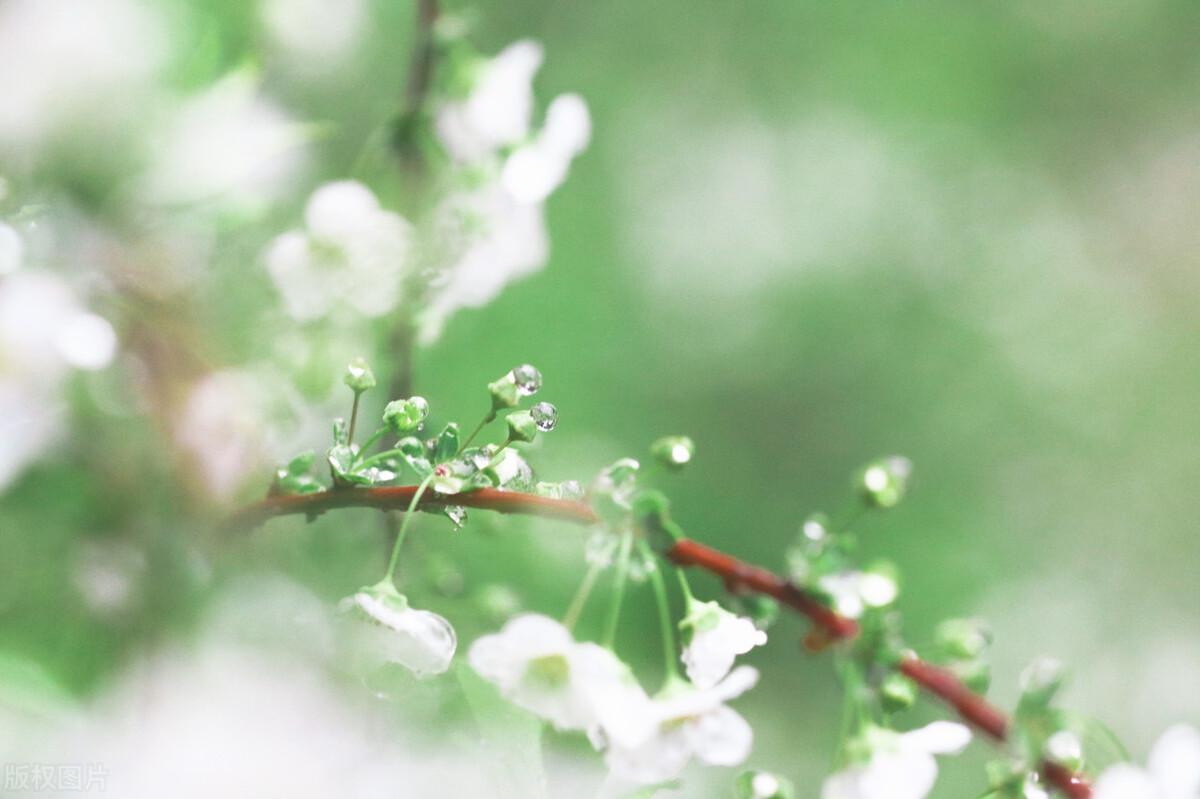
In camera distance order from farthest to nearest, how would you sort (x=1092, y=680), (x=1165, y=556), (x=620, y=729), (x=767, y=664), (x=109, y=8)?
(x=1165, y=556)
(x=1092, y=680)
(x=767, y=664)
(x=109, y=8)
(x=620, y=729)

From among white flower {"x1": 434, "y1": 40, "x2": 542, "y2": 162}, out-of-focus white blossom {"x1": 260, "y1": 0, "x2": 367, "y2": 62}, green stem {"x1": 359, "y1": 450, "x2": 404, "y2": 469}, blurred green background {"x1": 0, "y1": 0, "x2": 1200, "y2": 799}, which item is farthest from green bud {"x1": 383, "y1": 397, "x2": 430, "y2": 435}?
blurred green background {"x1": 0, "y1": 0, "x2": 1200, "y2": 799}

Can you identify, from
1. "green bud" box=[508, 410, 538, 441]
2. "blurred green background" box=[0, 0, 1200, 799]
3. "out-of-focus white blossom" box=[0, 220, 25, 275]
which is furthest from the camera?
"blurred green background" box=[0, 0, 1200, 799]

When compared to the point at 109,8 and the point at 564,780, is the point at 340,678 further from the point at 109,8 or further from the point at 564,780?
the point at 109,8

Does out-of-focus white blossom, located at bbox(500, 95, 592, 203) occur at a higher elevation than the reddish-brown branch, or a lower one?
higher

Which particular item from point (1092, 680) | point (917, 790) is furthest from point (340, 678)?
point (1092, 680)

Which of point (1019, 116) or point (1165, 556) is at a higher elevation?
point (1019, 116)

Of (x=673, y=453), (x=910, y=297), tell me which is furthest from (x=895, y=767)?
(x=910, y=297)

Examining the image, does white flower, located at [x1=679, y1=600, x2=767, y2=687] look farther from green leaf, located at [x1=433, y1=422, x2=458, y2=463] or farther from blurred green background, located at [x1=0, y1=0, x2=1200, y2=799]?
blurred green background, located at [x1=0, y1=0, x2=1200, y2=799]

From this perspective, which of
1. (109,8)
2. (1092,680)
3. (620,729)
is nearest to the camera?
(620,729)
